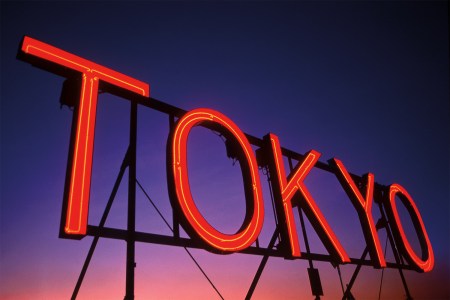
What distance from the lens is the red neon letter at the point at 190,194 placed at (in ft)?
16.6

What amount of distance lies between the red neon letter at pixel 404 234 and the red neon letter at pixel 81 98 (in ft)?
27.7

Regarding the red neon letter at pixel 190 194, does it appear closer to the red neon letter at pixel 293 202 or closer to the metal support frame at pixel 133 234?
the metal support frame at pixel 133 234

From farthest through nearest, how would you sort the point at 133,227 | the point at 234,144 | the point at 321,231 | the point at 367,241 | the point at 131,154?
the point at 367,241
the point at 321,231
the point at 234,144
the point at 131,154
the point at 133,227

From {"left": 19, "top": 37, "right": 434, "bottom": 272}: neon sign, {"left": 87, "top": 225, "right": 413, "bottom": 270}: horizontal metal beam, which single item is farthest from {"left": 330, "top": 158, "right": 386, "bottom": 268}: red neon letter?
{"left": 87, "top": 225, "right": 413, "bottom": 270}: horizontal metal beam

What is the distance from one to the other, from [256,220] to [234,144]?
169 centimetres

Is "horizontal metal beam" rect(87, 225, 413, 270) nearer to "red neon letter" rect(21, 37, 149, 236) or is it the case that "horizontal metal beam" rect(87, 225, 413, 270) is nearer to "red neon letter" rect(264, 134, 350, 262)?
"red neon letter" rect(21, 37, 149, 236)

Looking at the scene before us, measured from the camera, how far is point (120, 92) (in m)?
5.94

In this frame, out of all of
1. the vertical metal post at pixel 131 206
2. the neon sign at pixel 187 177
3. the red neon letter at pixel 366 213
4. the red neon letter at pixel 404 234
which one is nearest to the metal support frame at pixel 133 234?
the vertical metal post at pixel 131 206

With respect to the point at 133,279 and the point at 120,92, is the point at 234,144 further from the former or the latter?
the point at 133,279

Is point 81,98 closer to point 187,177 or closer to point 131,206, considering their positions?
point 131,206

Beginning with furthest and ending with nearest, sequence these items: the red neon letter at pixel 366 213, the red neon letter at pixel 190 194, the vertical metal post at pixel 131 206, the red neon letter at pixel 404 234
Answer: the red neon letter at pixel 404 234
the red neon letter at pixel 366 213
the red neon letter at pixel 190 194
the vertical metal post at pixel 131 206

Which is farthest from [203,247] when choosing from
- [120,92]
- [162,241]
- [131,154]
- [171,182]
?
[120,92]

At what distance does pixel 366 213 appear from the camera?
29.9 ft

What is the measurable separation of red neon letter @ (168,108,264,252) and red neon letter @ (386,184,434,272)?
5944mm
